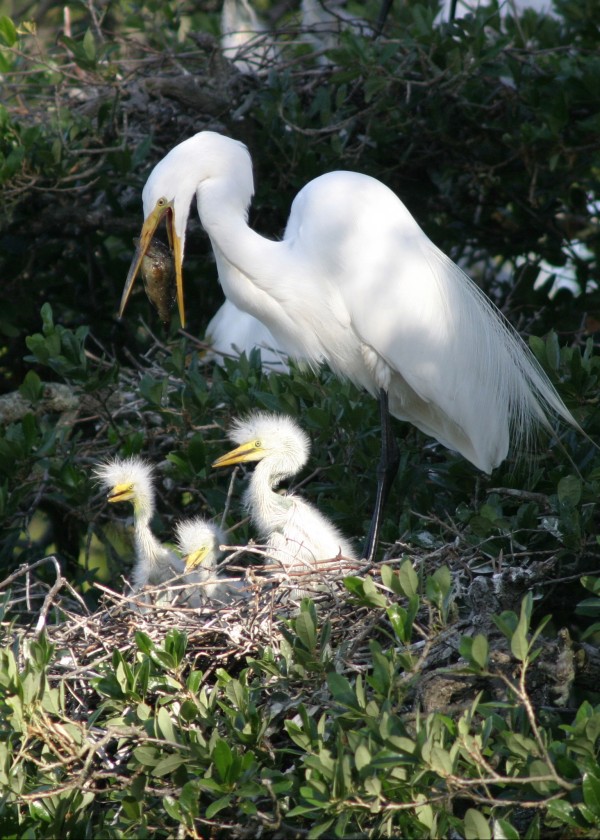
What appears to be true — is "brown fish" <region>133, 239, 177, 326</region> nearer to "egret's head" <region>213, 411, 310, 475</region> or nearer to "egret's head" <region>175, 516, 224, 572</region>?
"egret's head" <region>213, 411, 310, 475</region>

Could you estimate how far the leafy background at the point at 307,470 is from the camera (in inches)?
62.4

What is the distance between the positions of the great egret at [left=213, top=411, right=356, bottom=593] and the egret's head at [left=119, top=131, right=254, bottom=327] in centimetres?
42

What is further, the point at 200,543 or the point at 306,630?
the point at 200,543

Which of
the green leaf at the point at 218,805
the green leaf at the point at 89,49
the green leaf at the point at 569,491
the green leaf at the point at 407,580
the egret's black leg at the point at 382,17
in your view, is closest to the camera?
the green leaf at the point at 218,805

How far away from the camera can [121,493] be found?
266 cm

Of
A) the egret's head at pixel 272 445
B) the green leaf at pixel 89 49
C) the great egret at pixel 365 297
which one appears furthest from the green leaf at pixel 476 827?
the green leaf at pixel 89 49

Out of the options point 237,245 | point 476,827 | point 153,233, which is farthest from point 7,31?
point 476,827

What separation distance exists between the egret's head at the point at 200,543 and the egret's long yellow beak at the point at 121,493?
16cm

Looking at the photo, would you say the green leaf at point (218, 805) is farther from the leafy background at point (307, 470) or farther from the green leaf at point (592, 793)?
the green leaf at point (592, 793)

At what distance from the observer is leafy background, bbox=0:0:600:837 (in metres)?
1.58

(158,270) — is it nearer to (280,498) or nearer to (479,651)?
(280,498)

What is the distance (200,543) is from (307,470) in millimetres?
542

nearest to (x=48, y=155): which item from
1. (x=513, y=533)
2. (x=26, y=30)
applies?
(x=26, y=30)

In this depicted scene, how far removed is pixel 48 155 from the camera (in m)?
3.24
